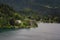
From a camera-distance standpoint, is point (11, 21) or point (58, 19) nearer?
point (11, 21)

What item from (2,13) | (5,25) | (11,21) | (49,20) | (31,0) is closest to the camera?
(5,25)

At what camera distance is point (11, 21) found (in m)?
50.2

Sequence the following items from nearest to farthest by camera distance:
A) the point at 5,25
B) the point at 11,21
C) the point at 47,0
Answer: the point at 5,25 < the point at 11,21 < the point at 47,0

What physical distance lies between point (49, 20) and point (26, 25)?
51.7ft

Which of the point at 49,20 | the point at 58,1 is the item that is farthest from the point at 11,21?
the point at 58,1

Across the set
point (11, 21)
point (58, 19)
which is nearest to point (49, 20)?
point (58, 19)

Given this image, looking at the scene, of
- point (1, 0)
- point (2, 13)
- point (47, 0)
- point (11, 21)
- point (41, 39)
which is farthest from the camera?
point (47, 0)

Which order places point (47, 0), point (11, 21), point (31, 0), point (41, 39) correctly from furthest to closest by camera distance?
point (47, 0) < point (31, 0) < point (11, 21) < point (41, 39)

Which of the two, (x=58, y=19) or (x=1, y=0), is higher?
(x=1, y=0)

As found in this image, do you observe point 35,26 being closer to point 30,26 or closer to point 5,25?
point 30,26

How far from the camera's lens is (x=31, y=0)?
102625mm

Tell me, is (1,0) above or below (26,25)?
above

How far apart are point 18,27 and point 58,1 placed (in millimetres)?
62871

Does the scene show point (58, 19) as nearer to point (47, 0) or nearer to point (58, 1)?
point (58, 1)
